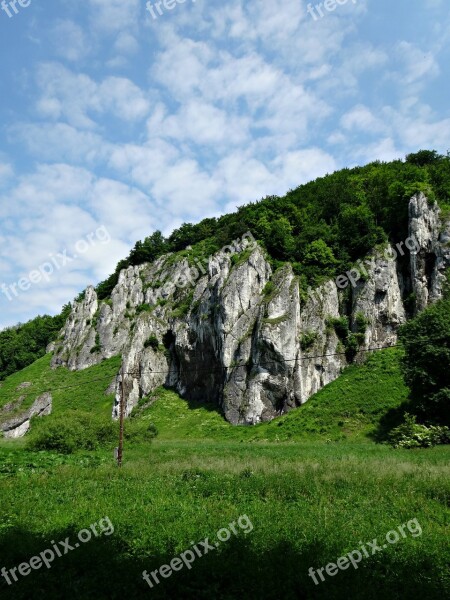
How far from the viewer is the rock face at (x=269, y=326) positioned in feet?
158

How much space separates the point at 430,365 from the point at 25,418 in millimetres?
54341

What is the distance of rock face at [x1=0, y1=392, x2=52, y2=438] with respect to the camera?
56.6 meters

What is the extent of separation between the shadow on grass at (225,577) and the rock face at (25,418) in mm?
53998

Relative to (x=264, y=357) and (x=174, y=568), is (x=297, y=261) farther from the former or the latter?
(x=174, y=568)

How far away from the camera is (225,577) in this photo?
811cm

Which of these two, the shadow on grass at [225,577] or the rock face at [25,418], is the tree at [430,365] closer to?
the shadow on grass at [225,577]

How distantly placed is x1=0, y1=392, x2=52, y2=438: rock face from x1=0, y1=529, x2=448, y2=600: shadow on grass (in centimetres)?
5400

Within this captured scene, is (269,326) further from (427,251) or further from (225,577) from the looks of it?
(225,577)

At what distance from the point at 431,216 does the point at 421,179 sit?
10.7 m

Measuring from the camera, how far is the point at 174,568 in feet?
27.7

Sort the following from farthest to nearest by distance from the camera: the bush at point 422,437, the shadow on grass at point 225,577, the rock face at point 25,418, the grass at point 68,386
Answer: the grass at point 68,386, the rock face at point 25,418, the bush at point 422,437, the shadow on grass at point 225,577

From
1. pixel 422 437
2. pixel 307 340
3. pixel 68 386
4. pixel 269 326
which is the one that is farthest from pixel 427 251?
pixel 68 386

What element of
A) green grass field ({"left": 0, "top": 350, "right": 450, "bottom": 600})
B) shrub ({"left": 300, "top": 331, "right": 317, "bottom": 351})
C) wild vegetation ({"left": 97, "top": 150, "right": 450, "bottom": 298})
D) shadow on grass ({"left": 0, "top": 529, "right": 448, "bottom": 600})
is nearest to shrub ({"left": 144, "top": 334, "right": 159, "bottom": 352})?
wild vegetation ({"left": 97, "top": 150, "right": 450, "bottom": 298})

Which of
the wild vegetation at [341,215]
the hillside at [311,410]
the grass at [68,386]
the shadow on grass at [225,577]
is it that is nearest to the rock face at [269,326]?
the hillside at [311,410]
